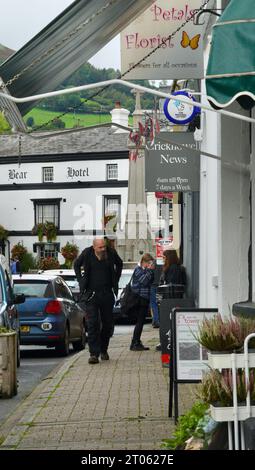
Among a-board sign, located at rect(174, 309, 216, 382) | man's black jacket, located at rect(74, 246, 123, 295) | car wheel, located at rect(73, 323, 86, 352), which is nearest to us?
a-board sign, located at rect(174, 309, 216, 382)

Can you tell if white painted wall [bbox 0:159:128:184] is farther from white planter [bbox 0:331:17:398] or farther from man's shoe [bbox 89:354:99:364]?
white planter [bbox 0:331:17:398]

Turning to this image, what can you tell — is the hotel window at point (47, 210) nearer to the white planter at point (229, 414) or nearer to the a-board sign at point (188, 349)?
the a-board sign at point (188, 349)

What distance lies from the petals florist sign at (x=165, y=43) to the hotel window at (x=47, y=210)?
2632 inches

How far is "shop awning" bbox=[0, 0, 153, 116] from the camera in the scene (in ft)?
33.0

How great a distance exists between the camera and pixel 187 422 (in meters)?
8.06

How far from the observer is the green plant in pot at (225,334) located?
7180 mm

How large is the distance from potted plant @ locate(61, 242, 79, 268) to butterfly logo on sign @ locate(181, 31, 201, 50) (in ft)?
206

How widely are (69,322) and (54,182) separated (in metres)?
61.2

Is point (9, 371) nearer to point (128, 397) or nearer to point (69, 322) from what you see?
point (128, 397)

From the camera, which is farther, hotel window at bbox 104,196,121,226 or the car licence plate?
hotel window at bbox 104,196,121,226

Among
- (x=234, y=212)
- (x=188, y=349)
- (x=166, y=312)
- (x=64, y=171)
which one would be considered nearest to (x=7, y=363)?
(x=166, y=312)

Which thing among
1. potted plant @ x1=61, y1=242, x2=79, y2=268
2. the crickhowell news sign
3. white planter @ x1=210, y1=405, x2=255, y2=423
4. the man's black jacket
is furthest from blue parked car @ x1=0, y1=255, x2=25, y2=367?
potted plant @ x1=61, y1=242, x2=79, y2=268

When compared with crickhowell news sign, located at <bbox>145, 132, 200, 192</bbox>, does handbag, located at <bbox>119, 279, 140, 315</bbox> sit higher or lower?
lower
